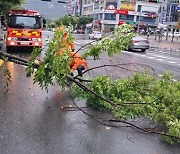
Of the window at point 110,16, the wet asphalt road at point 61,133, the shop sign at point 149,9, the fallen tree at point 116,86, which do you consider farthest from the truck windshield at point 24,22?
the shop sign at point 149,9

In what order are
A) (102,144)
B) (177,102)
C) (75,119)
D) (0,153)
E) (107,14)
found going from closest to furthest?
(0,153), (102,144), (177,102), (75,119), (107,14)

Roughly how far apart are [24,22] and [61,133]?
43.6 feet

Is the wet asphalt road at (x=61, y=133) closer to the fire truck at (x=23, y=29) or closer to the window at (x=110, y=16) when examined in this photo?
the fire truck at (x=23, y=29)

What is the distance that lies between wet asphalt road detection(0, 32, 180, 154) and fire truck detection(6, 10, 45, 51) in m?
10.8

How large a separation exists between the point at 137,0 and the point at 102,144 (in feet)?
322

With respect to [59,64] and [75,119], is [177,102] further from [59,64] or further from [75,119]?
[59,64]

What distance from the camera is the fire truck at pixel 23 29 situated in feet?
57.4

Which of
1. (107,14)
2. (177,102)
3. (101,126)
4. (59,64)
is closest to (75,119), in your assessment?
(101,126)

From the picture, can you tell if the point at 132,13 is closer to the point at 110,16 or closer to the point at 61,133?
the point at 110,16

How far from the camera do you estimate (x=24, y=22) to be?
1761 centimetres

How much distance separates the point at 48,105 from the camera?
7.11 meters

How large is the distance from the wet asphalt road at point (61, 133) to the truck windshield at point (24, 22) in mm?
10890

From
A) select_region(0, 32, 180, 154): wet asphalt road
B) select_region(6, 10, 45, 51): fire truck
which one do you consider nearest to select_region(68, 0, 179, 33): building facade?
select_region(6, 10, 45, 51): fire truck

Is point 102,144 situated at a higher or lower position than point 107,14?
lower
